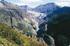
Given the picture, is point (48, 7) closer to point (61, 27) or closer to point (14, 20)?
point (14, 20)

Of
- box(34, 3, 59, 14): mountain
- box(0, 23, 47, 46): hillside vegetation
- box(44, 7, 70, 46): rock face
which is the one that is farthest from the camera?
box(34, 3, 59, 14): mountain

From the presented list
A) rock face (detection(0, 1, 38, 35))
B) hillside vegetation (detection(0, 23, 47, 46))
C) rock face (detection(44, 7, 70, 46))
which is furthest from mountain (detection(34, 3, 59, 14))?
hillside vegetation (detection(0, 23, 47, 46))

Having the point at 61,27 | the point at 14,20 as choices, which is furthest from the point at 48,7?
the point at 61,27

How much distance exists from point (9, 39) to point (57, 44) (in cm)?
687

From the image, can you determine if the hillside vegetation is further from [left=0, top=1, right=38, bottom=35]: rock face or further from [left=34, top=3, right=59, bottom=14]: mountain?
[left=34, top=3, right=59, bottom=14]: mountain

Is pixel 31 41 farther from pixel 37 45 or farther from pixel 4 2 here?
pixel 4 2

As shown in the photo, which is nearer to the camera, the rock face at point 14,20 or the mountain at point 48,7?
the rock face at point 14,20

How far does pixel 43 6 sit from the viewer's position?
63.1m

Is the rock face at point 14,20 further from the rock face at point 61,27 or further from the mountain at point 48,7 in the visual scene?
the rock face at point 61,27

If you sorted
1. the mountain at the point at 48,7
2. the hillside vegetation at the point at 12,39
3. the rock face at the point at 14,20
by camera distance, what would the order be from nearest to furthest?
the hillside vegetation at the point at 12,39
the rock face at the point at 14,20
the mountain at the point at 48,7

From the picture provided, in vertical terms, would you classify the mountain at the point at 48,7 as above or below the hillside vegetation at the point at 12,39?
below

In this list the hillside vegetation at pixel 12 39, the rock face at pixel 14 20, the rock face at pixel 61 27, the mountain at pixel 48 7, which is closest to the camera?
the hillside vegetation at pixel 12 39

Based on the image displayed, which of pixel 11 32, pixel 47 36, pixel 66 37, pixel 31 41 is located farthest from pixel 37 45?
pixel 47 36

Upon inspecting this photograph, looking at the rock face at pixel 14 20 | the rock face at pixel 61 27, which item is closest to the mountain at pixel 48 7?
the rock face at pixel 14 20
